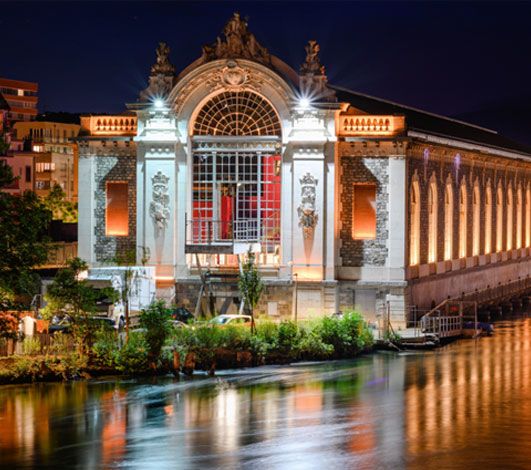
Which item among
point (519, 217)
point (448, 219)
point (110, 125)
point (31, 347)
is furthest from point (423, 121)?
point (31, 347)

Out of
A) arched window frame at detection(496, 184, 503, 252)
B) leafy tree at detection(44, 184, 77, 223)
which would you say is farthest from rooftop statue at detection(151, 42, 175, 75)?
leafy tree at detection(44, 184, 77, 223)

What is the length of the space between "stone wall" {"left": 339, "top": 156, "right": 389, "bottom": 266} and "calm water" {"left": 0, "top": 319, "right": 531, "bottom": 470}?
9.50m

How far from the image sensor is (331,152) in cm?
6228

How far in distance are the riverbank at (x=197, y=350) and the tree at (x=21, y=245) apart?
9.68ft

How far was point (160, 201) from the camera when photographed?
210ft

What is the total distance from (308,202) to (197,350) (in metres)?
13.4

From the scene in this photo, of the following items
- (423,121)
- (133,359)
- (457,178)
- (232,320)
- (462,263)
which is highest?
(423,121)

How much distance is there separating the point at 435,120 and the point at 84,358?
149ft

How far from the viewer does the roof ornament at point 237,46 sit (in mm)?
62344

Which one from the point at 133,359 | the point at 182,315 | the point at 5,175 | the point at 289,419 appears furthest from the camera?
the point at 182,315

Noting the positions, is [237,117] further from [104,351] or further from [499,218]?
[499,218]

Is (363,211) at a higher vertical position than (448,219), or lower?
lower

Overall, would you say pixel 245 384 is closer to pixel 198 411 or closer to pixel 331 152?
pixel 198 411

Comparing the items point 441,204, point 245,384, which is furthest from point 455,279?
point 245,384
